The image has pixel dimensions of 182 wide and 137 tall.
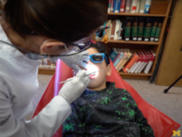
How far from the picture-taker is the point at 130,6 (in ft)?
6.60

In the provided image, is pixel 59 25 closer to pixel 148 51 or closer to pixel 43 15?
pixel 43 15

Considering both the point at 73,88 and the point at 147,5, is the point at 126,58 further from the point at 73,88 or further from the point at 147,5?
the point at 73,88

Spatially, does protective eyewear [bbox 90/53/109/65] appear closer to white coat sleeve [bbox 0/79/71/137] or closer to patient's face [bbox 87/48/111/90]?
patient's face [bbox 87/48/111/90]

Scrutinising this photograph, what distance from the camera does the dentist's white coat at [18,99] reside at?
624mm

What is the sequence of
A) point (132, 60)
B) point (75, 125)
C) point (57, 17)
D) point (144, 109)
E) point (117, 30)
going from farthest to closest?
point (132, 60) → point (117, 30) → point (144, 109) → point (75, 125) → point (57, 17)

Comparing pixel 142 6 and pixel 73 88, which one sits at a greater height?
pixel 142 6

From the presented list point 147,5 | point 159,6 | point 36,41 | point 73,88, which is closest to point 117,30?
point 147,5

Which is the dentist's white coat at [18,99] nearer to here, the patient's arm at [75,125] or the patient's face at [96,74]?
the patient's arm at [75,125]

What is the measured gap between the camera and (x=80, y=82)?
96 cm

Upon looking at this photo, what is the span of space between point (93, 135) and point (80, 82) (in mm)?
→ 425

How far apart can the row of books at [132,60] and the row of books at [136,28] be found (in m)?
0.24

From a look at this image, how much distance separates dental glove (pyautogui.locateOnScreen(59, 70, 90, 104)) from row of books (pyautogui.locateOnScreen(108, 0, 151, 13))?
139 cm

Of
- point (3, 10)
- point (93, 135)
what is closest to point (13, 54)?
point (3, 10)

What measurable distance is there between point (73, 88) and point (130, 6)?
5.24 feet
